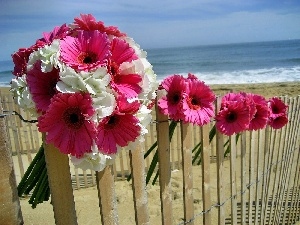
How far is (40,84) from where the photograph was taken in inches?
43.8

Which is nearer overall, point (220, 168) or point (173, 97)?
point (173, 97)

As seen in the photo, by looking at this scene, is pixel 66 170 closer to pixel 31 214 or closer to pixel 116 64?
pixel 116 64

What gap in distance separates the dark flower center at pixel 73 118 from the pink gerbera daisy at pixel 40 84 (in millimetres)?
88

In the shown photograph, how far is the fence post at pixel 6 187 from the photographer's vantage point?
53.7 inches

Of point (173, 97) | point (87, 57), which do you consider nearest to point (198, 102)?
point (173, 97)

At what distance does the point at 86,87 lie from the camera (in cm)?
104

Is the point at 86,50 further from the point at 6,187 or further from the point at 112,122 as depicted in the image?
the point at 6,187

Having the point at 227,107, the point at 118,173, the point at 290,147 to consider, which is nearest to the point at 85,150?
the point at 227,107

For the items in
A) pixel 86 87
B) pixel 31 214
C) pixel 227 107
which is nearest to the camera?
pixel 86 87

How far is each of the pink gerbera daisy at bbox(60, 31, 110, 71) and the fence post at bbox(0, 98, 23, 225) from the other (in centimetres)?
47

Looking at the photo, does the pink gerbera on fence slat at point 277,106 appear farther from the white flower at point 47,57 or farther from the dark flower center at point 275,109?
the white flower at point 47,57

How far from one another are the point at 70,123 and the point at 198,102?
79cm

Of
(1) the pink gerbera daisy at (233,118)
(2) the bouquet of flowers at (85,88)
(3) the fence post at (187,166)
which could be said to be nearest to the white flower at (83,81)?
(2) the bouquet of flowers at (85,88)

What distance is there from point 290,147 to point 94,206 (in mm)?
2845
